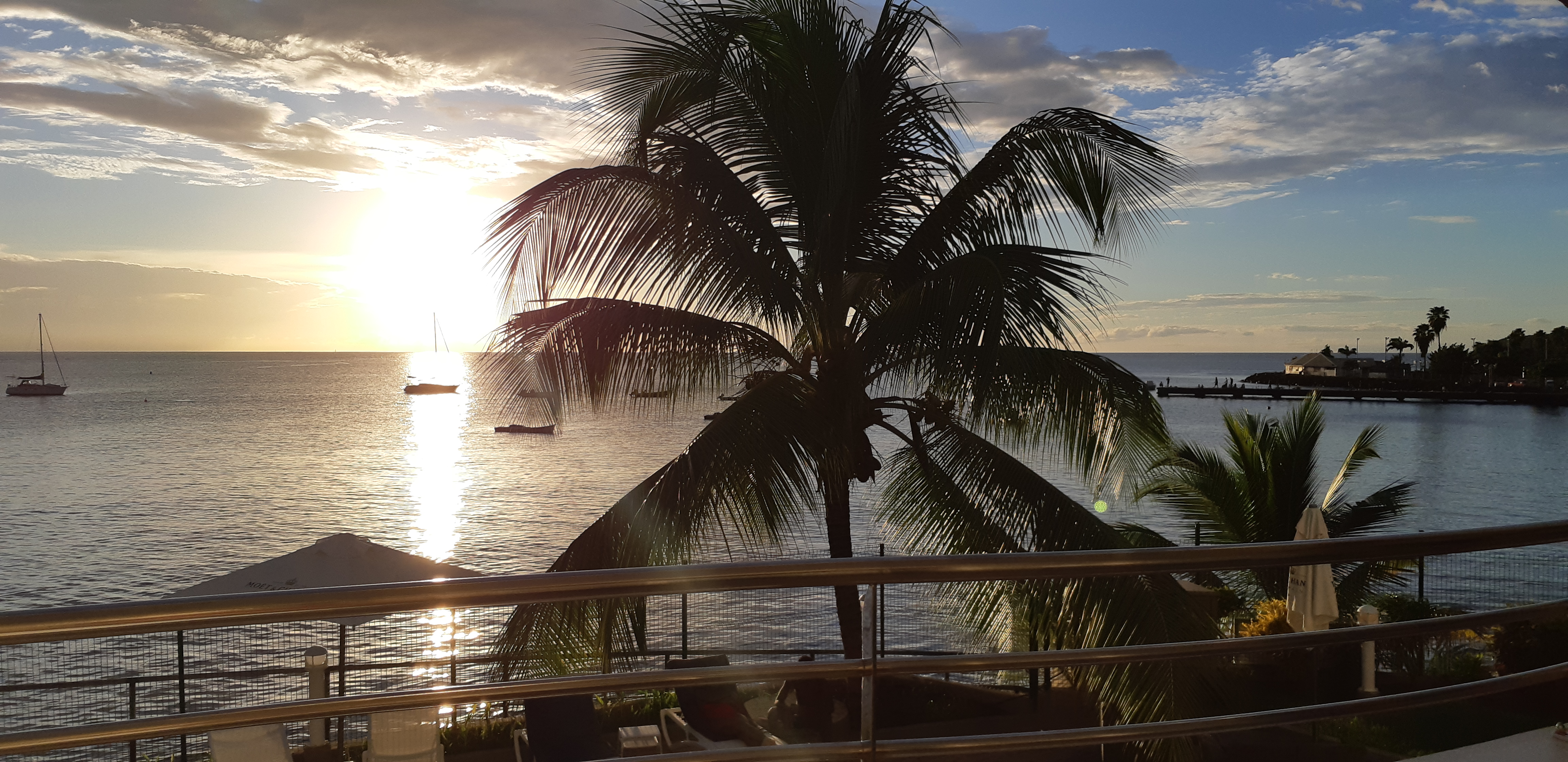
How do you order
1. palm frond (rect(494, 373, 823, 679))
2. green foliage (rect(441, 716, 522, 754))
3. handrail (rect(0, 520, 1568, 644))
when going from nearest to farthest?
handrail (rect(0, 520, 1568, 644)), palm frond (rect(494, 373, 823, 679)), green foliage (rect(441, 716, 522, 754))

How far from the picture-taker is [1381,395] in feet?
331

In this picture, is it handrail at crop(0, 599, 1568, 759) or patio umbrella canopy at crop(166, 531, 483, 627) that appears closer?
handrail at crop(0, 599, 1568, 759)

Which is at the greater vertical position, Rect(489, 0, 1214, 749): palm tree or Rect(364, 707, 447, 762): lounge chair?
Rect(489, 0, 1214, 749): palm tree

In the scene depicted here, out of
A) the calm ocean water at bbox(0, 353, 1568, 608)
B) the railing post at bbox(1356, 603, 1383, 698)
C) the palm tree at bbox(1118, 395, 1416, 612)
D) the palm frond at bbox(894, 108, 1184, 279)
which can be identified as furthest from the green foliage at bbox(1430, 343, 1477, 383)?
the palm frond at bbox(894, 108, 1184, 279)

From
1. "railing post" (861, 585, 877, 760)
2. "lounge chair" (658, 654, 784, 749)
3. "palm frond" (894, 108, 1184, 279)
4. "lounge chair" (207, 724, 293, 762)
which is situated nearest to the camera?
"railing post" (861, 585, 877, 760)

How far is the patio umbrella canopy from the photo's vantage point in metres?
10.5

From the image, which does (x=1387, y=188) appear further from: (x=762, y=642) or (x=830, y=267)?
(x=830, y=267)

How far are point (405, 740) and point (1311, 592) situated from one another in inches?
324

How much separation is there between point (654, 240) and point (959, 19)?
357 centimetres

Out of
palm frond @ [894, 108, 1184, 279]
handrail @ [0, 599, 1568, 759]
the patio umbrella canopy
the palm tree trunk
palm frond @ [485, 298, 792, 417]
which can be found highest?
palm frond @ [894, 108, 1184, 279]

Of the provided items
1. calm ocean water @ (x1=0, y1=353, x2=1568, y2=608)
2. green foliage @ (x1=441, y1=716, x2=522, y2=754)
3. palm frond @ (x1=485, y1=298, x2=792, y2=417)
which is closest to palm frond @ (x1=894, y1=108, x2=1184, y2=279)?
palm frond @ (x1=485, y1=298, x2=792, y2=417)

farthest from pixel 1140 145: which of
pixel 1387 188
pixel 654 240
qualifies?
pixel 1387 188

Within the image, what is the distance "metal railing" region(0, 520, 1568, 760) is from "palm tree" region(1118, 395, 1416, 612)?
1216 cm

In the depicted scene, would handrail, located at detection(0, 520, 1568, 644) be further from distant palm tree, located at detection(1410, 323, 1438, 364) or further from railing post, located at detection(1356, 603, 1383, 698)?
distant palm tree, located at detection(1410, 323, 1438, 364)
